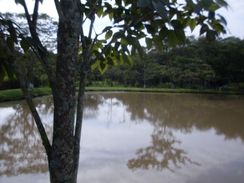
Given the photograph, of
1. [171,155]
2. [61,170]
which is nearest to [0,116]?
[171,155]

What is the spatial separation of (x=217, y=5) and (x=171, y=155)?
5.93 meters

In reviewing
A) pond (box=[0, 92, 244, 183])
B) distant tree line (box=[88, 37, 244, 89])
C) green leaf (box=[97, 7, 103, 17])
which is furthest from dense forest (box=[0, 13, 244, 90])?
green leaf (box=[97, 7, 103, 17])

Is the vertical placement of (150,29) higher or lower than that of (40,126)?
higher

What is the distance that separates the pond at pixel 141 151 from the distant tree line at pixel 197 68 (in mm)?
14274

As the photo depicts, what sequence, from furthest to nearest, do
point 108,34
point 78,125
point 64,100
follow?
point 108,34, point 78,125, point 64,100

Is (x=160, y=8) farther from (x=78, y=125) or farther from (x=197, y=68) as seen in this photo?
(x=197, y=68)

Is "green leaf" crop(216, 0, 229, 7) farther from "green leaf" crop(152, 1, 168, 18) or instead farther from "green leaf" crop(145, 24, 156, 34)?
"green leaf" crop(145, 24, 156, 34)

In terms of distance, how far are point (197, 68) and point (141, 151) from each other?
2063 centimetres

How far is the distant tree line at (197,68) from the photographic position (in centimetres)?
2644

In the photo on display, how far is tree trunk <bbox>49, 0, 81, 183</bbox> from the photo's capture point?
98 cm

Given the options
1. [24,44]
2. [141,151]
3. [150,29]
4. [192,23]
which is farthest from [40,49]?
[141,151]

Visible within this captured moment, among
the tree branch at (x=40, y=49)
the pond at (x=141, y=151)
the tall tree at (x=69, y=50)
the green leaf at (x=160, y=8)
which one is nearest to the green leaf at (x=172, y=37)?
the tall tree at (x=69, y=50)

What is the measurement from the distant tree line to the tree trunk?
77.0 ft

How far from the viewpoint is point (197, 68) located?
87.3 feet
